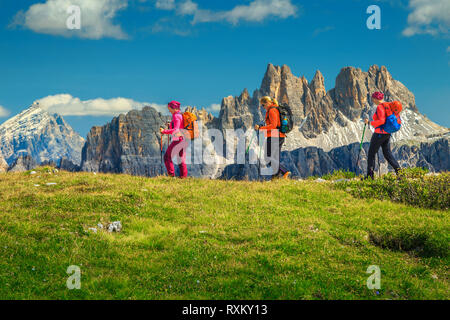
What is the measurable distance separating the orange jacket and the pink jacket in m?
4.31

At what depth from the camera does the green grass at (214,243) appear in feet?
27.6

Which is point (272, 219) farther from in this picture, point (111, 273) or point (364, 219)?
point (111, 273)

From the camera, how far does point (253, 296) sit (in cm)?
797

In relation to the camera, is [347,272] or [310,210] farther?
[310,210]

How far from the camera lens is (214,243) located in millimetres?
10984

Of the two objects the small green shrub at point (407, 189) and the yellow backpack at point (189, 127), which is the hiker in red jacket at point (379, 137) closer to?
the small green shrub at point (407, 189)

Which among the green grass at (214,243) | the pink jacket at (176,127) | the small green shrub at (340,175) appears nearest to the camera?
the green grass at (214,243)

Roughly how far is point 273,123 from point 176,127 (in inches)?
201

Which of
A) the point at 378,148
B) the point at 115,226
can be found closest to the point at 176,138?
the point at 115,226

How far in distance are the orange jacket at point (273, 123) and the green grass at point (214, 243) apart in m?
3.86

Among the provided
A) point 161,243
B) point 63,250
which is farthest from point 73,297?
point 161,243

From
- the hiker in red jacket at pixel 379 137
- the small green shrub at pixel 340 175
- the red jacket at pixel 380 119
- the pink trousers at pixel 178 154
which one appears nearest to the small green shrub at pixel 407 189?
the hiker in red jacket at pixel 379 137

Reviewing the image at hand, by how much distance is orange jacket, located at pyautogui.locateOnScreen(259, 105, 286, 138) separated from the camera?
19.6m

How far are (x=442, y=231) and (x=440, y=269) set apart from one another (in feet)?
8.44
